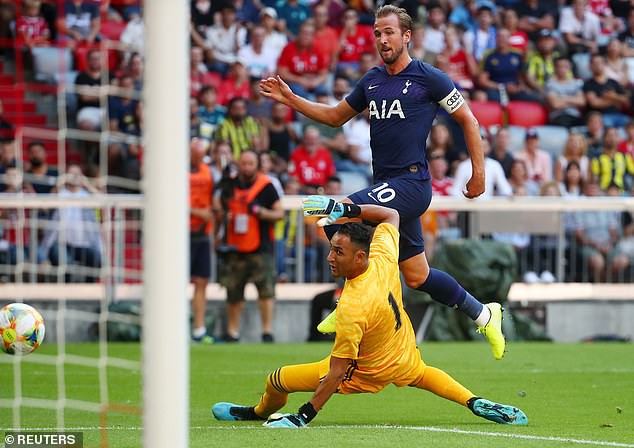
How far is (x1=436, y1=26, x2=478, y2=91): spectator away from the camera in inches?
801

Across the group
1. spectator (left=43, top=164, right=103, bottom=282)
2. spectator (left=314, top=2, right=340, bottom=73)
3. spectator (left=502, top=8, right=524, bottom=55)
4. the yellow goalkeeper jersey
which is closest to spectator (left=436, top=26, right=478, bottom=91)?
spectator (left=502, top=8, right=524, bottom=55)

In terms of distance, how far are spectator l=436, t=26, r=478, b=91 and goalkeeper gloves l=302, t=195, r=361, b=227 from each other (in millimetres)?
12754

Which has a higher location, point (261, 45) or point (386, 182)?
point (261, 45)

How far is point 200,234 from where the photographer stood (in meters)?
16.2

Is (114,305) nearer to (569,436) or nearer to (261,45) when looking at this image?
(261,45)

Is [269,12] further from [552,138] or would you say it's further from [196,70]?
[552,138]

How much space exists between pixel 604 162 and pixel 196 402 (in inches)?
431

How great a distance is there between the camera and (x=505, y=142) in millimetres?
18219

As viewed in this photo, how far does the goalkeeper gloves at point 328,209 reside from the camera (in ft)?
25.4

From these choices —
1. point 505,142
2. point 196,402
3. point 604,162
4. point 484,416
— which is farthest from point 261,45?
point 484,416

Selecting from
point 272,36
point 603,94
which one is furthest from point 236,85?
point 603,94

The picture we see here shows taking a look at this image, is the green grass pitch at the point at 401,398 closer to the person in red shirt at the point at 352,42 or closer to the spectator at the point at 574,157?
the spectator at the point at 574,157

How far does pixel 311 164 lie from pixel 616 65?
613 cm

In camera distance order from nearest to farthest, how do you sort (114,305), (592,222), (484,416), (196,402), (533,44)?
(484,416) < (196,402) < (114,305) < (592,222) < (533,44)
